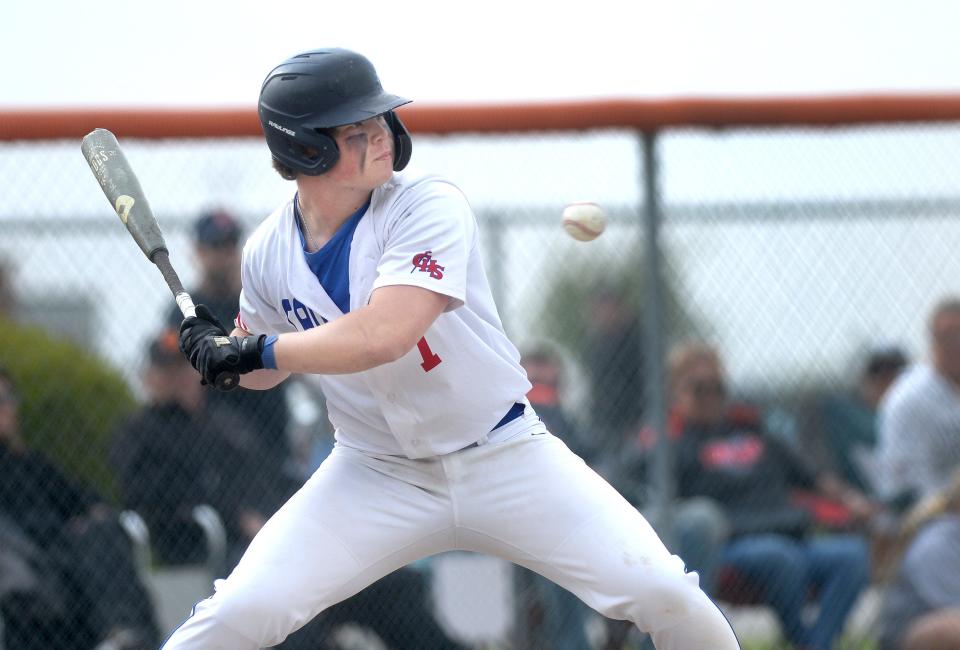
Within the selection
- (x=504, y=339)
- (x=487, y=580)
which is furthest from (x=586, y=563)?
(x=487, y=580)

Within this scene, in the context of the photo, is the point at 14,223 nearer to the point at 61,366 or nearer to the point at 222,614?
the point at 61,366

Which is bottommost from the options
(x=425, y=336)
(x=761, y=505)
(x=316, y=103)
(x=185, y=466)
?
(x=761, y=505)

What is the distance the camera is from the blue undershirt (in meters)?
3.27

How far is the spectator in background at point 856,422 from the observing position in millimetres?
5527

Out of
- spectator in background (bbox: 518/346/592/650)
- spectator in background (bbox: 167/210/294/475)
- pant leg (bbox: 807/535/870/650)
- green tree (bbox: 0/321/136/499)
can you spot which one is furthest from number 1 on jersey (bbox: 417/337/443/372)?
pant leg (bbox: 807/535/870/650)

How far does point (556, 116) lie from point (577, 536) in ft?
6.99

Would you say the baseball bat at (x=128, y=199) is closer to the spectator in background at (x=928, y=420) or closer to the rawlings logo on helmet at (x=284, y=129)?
the rawlings logo on helmet at (x=284, y=129)

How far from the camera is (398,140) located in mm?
3332

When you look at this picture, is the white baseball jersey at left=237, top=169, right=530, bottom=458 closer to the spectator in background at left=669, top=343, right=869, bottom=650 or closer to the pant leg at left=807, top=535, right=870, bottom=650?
the spectator in background at left=669, top=343, right=869, bottom=650

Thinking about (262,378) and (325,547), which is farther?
(262,378)

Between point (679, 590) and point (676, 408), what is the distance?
2.30 meters

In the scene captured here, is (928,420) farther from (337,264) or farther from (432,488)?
(337,264)

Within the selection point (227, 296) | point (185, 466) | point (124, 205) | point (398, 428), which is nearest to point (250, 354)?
point (398, 428)

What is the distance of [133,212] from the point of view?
141 inches
